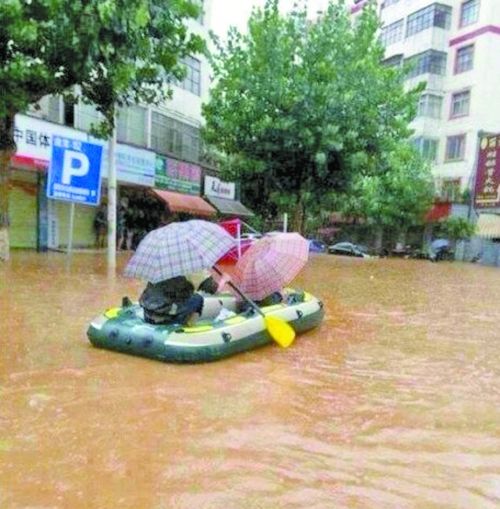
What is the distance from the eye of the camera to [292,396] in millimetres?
4824

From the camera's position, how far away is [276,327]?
20.2 ft

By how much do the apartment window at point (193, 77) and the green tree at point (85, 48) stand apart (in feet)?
37.8

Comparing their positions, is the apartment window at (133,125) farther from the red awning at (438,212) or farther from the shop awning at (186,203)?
the red awning at (438,212)

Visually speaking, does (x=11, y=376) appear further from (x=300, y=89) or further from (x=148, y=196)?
(x=148, y=196)

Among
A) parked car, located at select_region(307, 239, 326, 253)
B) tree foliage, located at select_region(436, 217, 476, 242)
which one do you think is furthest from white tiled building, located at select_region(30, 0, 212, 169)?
tree foliage, located at select_region(436, 217, 476, 242)

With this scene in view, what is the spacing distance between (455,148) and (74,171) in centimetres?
2617

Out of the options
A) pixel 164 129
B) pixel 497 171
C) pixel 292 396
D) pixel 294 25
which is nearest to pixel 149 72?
pixel 292 396

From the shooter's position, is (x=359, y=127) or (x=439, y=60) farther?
(x=439, y=60)

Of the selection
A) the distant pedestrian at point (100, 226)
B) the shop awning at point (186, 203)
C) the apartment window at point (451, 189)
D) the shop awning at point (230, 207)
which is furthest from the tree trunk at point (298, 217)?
the apartment window at point (451, 189)

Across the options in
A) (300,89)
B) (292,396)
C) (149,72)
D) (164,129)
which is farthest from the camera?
(164,129)

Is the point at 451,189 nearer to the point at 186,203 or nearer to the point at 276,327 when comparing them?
the point at 186,203

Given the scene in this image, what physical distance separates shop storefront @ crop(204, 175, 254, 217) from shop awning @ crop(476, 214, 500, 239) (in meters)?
12.7

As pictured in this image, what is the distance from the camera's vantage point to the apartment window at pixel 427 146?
110 feet

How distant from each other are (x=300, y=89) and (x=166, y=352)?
1307cm
